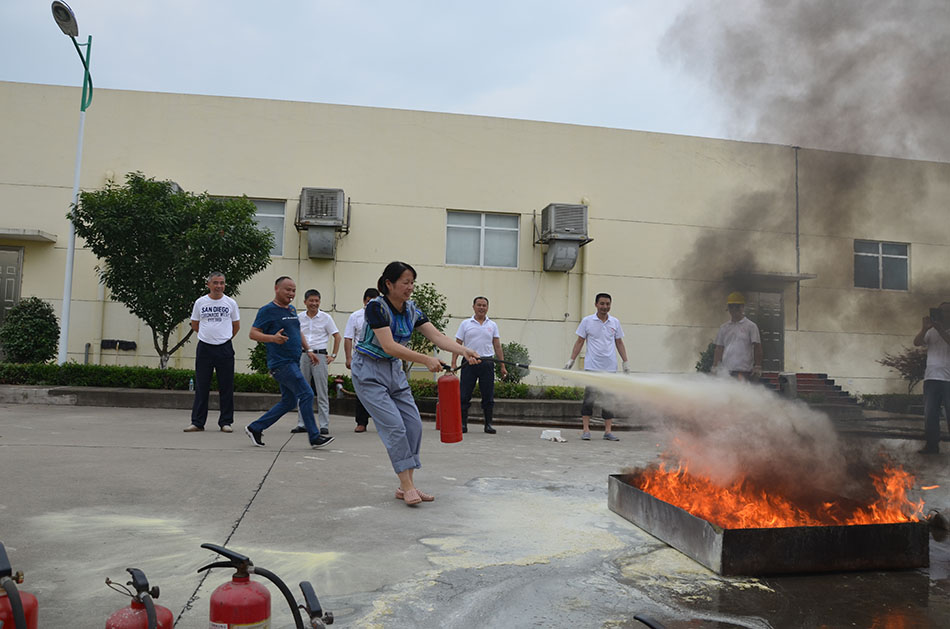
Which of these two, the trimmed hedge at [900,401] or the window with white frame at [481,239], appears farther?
the window with white frame at [481,239]

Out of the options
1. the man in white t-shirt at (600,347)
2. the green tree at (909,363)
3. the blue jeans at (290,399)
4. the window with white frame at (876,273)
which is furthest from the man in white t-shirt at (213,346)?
the green tree at (909,363)

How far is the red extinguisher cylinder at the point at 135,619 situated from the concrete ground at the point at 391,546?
0.47 metres

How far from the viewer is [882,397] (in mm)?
7078

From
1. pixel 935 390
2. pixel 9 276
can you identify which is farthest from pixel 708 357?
pixel 9 276

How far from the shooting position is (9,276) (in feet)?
47.0

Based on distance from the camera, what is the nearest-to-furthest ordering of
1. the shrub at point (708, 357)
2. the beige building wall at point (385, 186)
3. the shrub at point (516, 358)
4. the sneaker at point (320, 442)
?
the shrub at point (708, 357) < the sneaker at point (320, 442) < the shrub at point (516, 358) < the beige building wall at point (385, 186)

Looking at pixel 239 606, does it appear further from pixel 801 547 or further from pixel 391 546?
pixel 801 547

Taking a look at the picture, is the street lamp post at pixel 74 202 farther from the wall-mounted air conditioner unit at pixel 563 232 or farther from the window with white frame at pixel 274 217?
the wall-mounted air conditioner unit at pixel 563 232

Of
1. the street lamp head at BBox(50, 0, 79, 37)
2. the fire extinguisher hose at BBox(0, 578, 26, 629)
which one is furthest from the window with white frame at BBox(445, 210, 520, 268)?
the fire extinguisher hose at BBox(0, 578, 26, 629)

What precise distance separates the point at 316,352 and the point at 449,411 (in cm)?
364

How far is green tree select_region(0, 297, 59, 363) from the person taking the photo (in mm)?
12836

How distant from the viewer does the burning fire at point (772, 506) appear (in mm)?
3660

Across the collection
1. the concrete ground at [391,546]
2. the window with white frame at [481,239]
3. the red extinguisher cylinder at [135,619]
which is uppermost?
the window with white frame at [481,239]

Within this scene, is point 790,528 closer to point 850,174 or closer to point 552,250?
point 850,174
